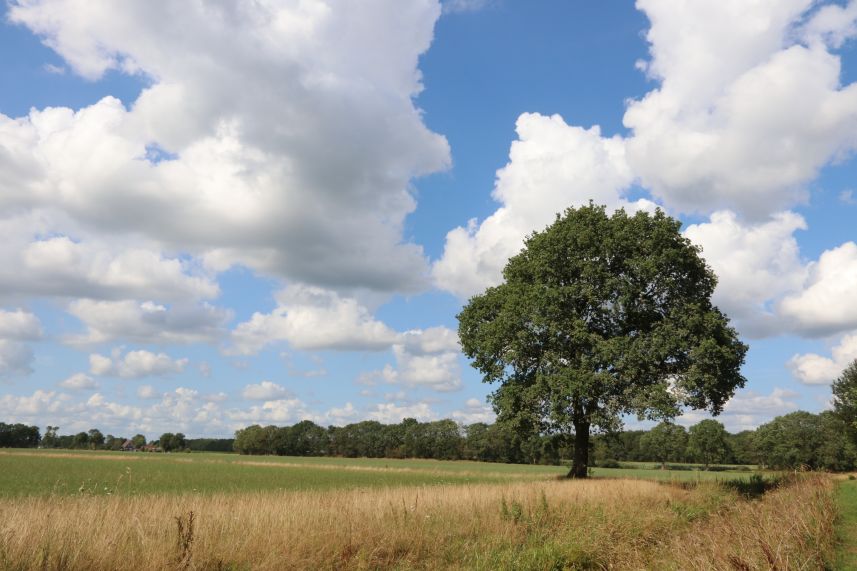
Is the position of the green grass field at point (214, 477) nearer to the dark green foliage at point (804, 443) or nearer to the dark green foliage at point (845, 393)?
the dark green foliage at point (845, 393)

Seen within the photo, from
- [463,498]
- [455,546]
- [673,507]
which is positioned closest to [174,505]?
[455,546]

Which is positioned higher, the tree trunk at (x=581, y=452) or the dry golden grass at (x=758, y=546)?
the tree trunk at (x=581, y=452)

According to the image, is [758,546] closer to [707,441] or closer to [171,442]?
[707,441]

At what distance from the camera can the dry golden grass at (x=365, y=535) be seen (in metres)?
8.40

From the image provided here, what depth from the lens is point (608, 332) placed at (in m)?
29.8

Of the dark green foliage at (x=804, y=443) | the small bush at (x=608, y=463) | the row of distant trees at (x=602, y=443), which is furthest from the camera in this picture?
the row of distant trees at (x=602, y=443)

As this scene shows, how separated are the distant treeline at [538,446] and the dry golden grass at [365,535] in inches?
2334

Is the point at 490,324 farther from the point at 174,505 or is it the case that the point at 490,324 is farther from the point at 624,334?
the point at 174,505

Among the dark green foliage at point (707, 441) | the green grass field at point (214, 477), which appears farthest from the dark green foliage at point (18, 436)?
the dark green foliage at point (707, 441)

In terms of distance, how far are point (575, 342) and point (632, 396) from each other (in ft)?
12.8

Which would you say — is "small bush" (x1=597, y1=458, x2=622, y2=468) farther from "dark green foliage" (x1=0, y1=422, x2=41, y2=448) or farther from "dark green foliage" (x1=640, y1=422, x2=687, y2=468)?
"dark green foliage" (x1=0, y1=422, x2=41, y2=448)

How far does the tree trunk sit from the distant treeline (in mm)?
40197

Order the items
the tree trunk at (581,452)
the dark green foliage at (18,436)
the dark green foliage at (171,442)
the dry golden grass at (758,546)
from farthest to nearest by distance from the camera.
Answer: the dark green foliage at (171,442)
the dark green foliage at (18,436)
the tree trunk at (581,452)
the dry golden grass at (758,546)

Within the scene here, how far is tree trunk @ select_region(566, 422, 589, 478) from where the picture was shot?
1220 inches
